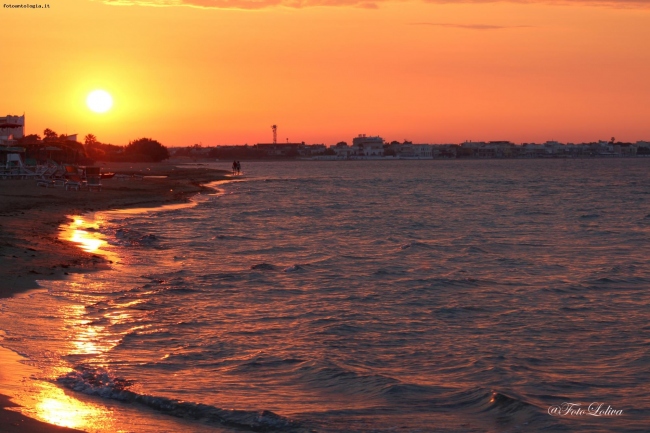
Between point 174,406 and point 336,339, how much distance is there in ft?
12.5

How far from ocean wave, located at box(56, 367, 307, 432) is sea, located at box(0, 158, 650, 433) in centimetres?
3

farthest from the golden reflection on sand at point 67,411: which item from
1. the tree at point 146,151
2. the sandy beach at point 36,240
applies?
the tree at point 146,151

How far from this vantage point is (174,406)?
8.13 metres

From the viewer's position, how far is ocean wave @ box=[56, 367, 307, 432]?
303 inches

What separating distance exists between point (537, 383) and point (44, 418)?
568 cm

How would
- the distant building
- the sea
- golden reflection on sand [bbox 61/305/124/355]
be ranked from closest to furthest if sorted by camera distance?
the sea < golden reflection on sand [bbox 61/305/124/355] < the distant building

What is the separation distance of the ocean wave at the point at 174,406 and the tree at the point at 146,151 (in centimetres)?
14941

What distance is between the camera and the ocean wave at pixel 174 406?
25.3 ft

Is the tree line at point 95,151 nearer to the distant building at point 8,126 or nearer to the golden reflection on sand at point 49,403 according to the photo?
the distant building at point 8,126

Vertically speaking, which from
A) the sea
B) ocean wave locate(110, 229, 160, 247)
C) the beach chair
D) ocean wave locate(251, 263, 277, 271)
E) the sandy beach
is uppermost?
the beach chair

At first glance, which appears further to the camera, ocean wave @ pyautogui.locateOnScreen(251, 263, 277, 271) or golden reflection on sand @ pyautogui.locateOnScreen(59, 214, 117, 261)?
golden reflection on sand @ pyautogui.locateOnScreen(59, 214, 117, 261)

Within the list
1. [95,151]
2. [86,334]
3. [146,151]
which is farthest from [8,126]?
[146,151]

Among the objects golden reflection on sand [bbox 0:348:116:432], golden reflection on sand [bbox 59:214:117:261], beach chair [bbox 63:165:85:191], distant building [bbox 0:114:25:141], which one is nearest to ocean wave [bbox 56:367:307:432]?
golden reflection on sand [bbox 0:348:116:432]

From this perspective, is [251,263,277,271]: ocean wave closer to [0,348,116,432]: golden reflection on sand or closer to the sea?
the sea
